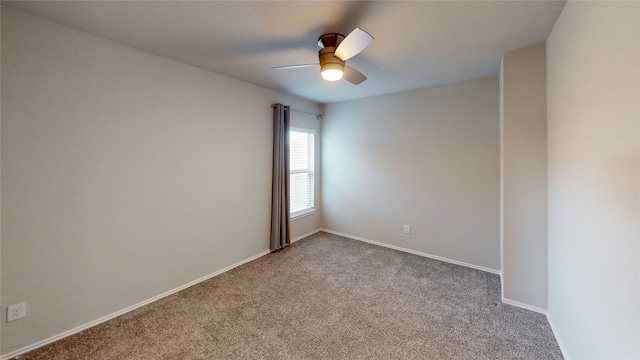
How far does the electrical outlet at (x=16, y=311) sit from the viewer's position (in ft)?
5.66

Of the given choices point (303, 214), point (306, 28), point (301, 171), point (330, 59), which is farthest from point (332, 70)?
point (303, 214)

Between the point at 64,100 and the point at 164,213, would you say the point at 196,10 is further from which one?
the point at 164,213

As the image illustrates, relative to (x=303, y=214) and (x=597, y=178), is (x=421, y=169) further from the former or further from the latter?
(x=597, y=178)

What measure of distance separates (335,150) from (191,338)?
11.2 ft

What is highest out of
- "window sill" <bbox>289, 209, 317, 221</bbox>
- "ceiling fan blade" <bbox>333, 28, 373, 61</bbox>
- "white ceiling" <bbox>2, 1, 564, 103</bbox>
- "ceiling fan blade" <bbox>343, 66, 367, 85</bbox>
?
"white ceiling" <bbox>2, 1, 564, 103</bbox>

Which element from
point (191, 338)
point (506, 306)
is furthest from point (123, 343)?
point (506, 306)

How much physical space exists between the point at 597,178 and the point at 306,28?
208 centimetres

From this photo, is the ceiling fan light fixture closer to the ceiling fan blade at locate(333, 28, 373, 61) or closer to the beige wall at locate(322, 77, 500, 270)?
the ceiling fan blade at locate(333, 28, 373, 61)

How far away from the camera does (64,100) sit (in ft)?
6.26

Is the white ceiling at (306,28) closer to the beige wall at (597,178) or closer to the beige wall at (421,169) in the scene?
the beige wall at (597,178)

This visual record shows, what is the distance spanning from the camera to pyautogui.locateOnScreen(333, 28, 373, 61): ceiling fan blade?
157 cm

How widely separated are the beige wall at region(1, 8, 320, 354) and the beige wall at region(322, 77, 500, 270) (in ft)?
6.55

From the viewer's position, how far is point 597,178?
1.31 meters

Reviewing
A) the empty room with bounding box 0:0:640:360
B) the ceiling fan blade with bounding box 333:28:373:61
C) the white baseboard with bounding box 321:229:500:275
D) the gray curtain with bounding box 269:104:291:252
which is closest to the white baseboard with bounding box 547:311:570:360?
the empty room with bounding box 0:0:640:360
